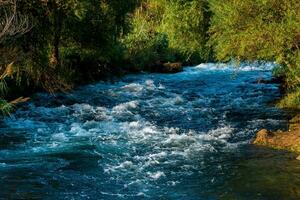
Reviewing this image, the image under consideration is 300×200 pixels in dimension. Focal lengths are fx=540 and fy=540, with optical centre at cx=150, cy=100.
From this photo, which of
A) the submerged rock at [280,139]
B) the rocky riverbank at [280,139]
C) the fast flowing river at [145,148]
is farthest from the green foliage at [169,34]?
the submerged rock at [280,139]

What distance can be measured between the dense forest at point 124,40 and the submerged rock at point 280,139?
150 inches

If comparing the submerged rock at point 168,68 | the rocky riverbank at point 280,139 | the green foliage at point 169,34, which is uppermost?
the green foliage at point 169,34

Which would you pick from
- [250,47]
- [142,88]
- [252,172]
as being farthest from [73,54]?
[252,172]

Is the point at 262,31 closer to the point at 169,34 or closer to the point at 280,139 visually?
the point at 280,139

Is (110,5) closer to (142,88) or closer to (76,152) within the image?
(142,88)

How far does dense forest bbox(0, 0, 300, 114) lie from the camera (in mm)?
22203

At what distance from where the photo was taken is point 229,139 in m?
20.9

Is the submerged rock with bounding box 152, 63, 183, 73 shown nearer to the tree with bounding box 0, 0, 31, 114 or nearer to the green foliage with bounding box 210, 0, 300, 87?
the green foliage with bounding box 210, 0, 300, 87

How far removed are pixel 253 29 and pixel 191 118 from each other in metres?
5.11

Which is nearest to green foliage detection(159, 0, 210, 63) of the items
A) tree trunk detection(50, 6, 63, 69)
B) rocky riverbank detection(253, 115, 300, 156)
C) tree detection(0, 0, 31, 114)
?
tree trunk detection(50, 6, 63, 69)

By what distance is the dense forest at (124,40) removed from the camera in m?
22.2

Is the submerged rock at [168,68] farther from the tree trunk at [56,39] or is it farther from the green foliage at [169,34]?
the tree trunk at [56,39]

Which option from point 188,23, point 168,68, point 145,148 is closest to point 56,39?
point 188,23

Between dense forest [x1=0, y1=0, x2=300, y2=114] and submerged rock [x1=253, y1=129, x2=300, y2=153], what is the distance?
3797 millimetres
